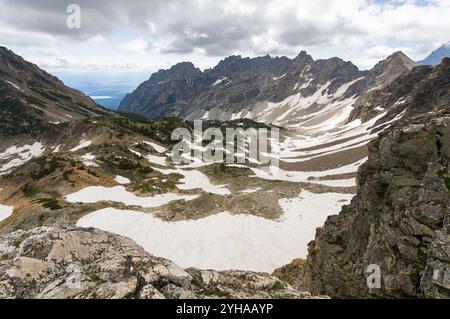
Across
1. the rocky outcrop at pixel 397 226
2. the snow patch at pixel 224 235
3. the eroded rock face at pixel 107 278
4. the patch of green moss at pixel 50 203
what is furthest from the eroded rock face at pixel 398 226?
the patch of green moss at pixel 50 203

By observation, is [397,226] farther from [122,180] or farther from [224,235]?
[122,180]

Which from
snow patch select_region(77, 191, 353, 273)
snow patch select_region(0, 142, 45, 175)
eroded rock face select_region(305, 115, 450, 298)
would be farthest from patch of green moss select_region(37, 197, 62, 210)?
snow patch select_region(0, 142, 45, 175)

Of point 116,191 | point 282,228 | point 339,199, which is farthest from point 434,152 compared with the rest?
point 116,191

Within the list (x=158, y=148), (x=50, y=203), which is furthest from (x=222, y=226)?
(x=158, y=148)

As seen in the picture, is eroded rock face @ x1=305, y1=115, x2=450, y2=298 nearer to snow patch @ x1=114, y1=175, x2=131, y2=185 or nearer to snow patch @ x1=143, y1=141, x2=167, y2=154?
snow patch @ x1=114, y1=175, x2=131, y2=185

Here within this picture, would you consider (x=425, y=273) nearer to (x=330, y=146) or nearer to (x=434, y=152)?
(x=434, y=152)

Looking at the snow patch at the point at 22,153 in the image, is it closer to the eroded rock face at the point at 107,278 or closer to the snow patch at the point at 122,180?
the snow patch at the point at 122,180
